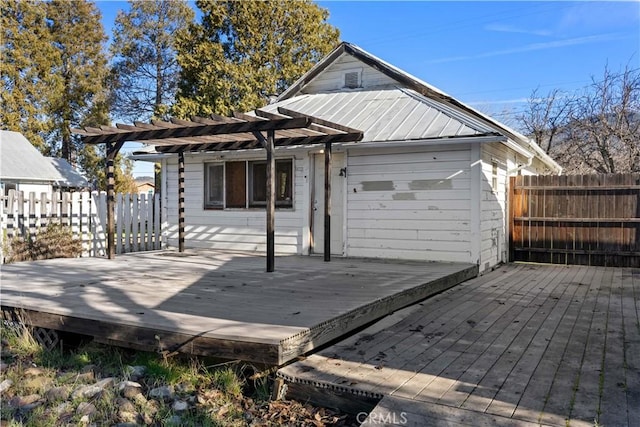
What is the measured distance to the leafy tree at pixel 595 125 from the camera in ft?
51.1

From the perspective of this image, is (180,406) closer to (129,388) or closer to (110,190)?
(129,388)

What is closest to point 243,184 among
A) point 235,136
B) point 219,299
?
point 235,136

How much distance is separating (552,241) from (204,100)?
14.0 meters

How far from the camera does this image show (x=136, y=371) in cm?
360

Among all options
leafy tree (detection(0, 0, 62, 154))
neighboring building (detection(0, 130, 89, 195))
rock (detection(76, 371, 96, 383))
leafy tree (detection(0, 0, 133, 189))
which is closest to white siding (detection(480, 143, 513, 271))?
rock (detection(76, 371, 96, 383))

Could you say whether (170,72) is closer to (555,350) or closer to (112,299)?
(112,299)

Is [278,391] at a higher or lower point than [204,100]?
lower

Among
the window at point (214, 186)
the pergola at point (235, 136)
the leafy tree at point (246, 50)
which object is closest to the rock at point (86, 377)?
the pergola at point (235, 136)

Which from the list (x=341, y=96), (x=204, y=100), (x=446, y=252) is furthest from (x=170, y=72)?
(x=446, y=252)

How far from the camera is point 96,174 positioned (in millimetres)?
29516

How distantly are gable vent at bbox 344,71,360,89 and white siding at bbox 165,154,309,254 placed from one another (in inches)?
104

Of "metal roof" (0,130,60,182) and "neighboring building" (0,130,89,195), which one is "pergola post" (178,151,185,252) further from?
"metal roof" (0,130,60,182)

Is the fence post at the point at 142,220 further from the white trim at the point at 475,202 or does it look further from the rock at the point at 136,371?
the rock at the point at 136,371

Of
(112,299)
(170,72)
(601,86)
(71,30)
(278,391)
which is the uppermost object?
(71,30)
